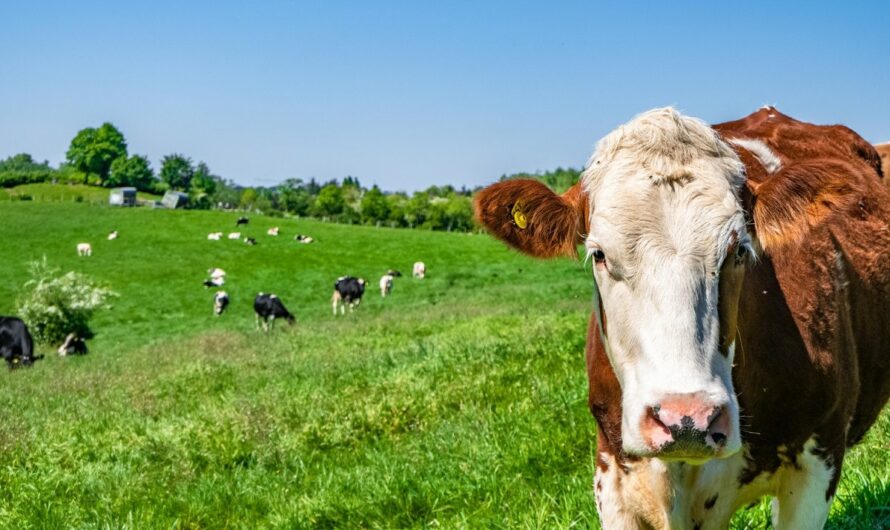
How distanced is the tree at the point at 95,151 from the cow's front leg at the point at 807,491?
442 feet

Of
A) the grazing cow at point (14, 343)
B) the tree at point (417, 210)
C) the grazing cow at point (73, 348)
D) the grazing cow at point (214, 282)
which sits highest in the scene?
the tree at point (417, 210)

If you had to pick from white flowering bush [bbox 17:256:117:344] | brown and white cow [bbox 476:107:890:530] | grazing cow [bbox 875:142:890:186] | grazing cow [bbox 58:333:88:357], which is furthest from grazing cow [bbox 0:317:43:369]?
brown and white cow [bbox 476:107:890:530]

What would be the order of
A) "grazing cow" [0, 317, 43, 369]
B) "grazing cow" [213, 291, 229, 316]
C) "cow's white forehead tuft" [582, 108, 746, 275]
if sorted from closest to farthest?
1. "cow's white forehead tuft" [582, 108, 746, 275]
2. "grazing cow" [0, 317, 43, 369]
3. "grazing cow" [213, 291, 229, 316]

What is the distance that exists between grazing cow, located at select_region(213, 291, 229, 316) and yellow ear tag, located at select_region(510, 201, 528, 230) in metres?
37.4

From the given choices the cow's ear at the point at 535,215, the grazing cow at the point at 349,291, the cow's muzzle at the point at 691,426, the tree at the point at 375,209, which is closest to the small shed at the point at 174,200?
the tree at the point at 375,209

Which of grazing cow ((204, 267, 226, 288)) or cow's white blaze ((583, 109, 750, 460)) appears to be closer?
cow's white blaze ((583, 109, 750, 460))

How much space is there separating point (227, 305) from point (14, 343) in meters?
13.5

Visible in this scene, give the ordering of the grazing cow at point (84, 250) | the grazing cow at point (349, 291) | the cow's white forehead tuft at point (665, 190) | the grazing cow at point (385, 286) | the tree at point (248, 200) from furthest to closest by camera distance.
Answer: the tree at point (248, 200), the grazing cow at point (84, 250), the grazing cow at point (385, 286), the grazing cow at point (349, 291), the cow's white forehead tuft at point (665, 190)

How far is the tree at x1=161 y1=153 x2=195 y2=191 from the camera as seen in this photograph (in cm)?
14900

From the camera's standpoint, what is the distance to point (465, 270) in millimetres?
49562

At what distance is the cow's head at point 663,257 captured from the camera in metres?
2.50

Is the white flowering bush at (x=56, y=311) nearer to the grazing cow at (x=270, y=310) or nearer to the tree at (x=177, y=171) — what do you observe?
the grazing cow at (x=270, y=310)

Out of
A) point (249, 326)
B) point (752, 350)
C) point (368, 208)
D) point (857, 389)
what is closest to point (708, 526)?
point (752, 350)

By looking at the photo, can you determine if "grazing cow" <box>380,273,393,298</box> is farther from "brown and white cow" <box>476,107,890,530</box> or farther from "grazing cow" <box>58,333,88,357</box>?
"brown and white cow" <box>476,107,890,530</box>
